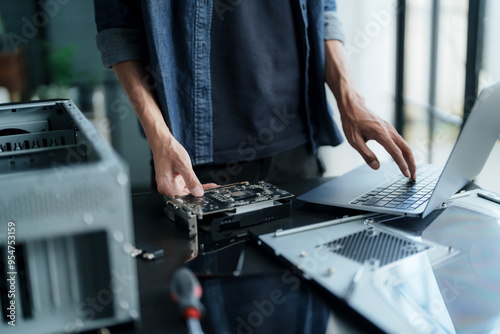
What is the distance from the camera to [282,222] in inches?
38.8

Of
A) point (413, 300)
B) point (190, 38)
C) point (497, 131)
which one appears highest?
point (190, 38)

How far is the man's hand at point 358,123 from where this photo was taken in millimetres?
1140

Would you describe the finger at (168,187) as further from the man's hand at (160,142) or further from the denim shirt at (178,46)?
the denim shirt at (178,46)

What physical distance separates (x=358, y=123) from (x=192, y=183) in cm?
50

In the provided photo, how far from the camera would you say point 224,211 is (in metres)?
0.95

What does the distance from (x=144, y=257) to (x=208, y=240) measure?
118 mm

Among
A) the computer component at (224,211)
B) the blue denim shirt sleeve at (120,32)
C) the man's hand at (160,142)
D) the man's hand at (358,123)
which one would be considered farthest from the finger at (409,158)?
the blue denim shirt sleeve at (120,32)

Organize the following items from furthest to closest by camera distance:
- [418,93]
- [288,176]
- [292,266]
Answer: [418,93]
[288,176]
[292,266]

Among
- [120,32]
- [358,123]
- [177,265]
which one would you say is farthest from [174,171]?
[358,123]

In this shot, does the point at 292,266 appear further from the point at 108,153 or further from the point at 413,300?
the point at 108,153

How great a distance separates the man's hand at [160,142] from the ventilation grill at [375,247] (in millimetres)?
297

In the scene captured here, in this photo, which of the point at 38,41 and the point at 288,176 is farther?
the point at 38,41

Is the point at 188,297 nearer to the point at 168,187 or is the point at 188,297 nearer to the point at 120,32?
the point at 168,187

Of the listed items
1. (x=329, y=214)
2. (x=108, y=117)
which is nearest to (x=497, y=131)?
(x=329, y=214)
